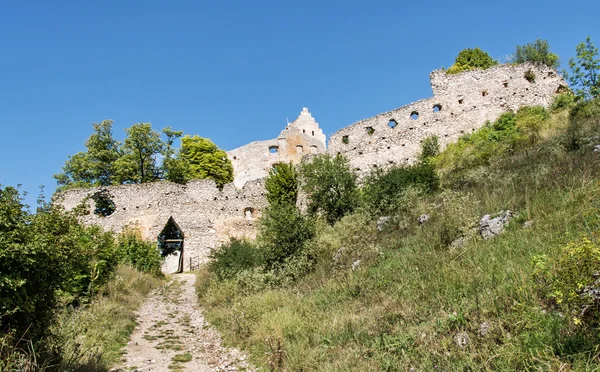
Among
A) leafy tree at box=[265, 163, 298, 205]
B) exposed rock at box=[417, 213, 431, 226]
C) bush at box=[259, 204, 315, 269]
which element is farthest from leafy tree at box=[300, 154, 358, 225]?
leafy tree at box=[265, 163, 298, 205]

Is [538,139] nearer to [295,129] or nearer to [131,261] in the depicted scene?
[131,261]

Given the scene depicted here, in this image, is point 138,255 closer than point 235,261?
No

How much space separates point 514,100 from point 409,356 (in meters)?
20.1

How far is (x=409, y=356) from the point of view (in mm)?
4340

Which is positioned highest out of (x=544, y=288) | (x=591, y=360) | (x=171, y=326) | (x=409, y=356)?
(x=544, y=288)

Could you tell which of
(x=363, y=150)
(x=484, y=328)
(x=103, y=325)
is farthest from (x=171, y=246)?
(x=484, y=328)

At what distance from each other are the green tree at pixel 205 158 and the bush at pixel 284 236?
1000 inches

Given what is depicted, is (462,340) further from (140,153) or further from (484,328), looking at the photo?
(140,153)

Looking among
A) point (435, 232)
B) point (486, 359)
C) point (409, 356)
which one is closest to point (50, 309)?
point (409, 356)

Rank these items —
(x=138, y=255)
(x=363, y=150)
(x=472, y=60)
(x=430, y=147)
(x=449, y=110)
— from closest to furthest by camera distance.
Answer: (x=138, y=255) < (x=430, y=147) < (x=449, y=110) < (x=363, y=150) < (x=472, y=60)

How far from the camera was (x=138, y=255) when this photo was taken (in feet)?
60.7

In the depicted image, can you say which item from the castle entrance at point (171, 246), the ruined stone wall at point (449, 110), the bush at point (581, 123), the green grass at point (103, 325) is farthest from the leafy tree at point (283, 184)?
the bush at point (581, 123)

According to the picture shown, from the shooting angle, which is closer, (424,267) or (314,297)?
(424,267)

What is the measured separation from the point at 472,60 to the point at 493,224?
26452 millimetres
